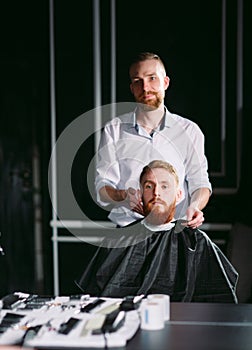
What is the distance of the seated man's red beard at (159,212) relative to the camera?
3432mm

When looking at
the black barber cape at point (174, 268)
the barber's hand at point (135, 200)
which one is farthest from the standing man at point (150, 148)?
the black barber cape at point (174, 268)

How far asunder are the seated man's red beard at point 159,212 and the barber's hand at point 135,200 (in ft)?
0.11

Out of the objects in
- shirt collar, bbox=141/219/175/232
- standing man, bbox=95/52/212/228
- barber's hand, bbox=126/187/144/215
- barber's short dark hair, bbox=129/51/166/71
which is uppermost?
barber's short dark hair, bbox=129/51/166/71

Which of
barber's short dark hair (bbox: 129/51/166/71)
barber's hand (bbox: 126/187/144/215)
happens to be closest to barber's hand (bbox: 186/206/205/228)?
barber's hand (bbox: 126/187/144/215)

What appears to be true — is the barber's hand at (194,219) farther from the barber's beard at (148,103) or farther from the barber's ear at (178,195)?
the barber's beard at (148,103)

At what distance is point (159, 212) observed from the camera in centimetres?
344

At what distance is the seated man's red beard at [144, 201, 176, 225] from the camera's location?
3.43 m

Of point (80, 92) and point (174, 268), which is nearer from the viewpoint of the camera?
point (174, 268)

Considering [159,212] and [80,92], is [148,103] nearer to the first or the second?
[80,92]

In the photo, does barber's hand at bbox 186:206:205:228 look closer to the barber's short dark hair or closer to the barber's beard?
the barber's beard

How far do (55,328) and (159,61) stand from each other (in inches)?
66.4

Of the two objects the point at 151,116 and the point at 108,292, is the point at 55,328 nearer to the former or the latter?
the point at 108,292

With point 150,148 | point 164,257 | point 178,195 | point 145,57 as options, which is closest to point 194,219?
point 178,195

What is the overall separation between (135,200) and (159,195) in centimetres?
13
